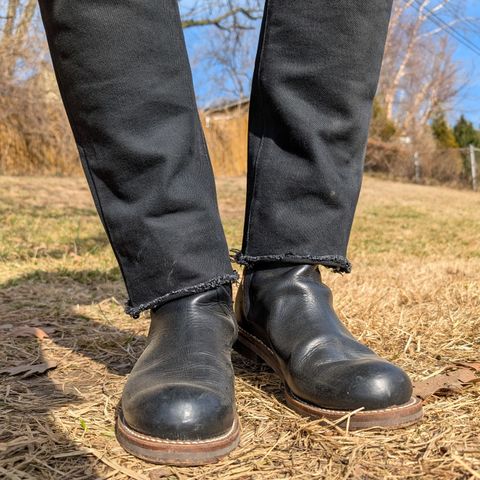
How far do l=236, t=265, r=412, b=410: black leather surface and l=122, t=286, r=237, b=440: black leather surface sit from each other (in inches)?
2.9

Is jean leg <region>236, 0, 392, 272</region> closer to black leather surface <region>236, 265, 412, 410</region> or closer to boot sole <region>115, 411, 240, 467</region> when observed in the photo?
black leather surface <region>236, 265, 412, 410</region>

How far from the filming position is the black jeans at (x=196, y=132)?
846 mm

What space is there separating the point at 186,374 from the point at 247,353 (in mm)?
318

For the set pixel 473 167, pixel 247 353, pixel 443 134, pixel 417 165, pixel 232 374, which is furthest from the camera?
pixel 443 134

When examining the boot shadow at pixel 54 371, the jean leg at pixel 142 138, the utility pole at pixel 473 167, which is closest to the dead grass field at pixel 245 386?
the boot shadow at pixel 54 371

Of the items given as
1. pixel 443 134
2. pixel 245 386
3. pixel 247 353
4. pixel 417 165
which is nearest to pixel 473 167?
pixel 417 165

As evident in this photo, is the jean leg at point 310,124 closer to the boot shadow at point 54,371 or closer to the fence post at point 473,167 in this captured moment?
the boot shadow at point 54,371

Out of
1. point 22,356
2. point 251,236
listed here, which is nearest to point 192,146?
point 251,236

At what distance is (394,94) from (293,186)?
23.1 meters

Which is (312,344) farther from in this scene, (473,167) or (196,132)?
(473,167)

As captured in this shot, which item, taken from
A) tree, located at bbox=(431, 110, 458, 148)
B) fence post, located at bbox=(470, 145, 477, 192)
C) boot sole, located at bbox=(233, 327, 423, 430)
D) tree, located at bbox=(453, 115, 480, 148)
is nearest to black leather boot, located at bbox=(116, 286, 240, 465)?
boot sole, located at bbox=(233, 327, 423, 430)

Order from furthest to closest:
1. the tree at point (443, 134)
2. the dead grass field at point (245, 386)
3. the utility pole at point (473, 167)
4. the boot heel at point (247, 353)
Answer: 1. the tree at point (443, 134)
2. the utility pole at point (473, 167)
3. the boot heel at point (247, 353)
4. the dead grass field at point (245, 386)

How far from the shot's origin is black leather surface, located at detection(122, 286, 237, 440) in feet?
2.38

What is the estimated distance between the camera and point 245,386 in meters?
0.99
